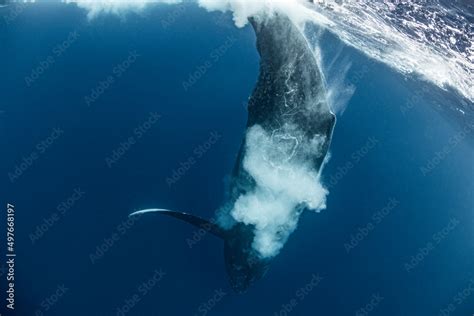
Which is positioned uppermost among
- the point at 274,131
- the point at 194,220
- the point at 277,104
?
the point at 277,104

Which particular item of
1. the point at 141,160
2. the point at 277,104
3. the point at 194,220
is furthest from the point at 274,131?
the point at 141,160

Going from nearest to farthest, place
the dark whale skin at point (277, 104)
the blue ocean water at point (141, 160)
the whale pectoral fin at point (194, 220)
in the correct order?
1. the dark whale skin at point (277, 104)
2. the blue ocean water at point (141, 160)
3. the whale pectoral fin at point (194, 220)

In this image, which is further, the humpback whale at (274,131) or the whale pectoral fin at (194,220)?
the whale pectoral fin at (194,220)

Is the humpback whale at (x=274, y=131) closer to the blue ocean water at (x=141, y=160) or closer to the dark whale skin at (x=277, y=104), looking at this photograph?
the dark whale skin at (x=277, y=104)

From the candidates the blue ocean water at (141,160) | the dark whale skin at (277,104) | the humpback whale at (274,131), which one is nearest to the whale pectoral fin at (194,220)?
the humpback whale at (274,131)

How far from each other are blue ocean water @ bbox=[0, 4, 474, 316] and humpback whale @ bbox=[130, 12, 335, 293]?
243mm

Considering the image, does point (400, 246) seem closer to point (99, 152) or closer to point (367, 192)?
point (367, 192)

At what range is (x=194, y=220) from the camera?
839cm

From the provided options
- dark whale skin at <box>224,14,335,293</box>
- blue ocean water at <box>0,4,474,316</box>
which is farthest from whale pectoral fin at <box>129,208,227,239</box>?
dark whale skin at <box>224,14,335,293</box>

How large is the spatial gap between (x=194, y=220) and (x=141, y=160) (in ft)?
5.61

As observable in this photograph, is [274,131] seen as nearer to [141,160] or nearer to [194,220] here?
[194,220]

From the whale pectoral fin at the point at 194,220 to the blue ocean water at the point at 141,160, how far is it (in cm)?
18

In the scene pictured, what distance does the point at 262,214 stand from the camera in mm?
8570

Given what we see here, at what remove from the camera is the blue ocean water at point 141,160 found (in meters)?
8.15
